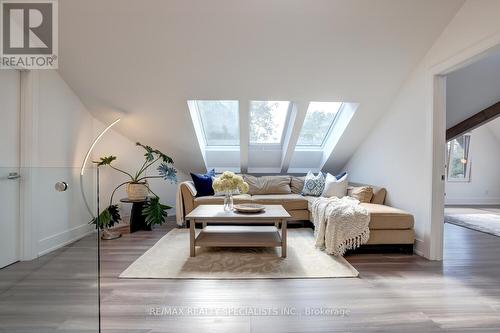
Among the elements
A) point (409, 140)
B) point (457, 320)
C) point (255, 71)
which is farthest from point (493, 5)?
point (457, 320)

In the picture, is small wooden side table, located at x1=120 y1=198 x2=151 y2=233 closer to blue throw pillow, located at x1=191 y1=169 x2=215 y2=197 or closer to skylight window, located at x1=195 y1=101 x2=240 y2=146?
blue throw pillow, located at x1=191 y1=169 x2=215 y2=197

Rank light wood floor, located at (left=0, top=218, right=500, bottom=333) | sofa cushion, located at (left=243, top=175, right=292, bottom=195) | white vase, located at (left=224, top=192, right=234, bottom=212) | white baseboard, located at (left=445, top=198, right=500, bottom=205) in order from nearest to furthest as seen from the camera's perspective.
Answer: light wood floor, located at (left=0, top=218, right=500, bottom=333) → white vase, located at (left=224, top=192, right=234, bottom=212) → sofa cushion, located at (left=243, top=175, right=292, bottom=195) → white baseboard, located at (left=445, top=198, right=500, bottom=205)

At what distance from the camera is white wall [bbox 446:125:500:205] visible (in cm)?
644

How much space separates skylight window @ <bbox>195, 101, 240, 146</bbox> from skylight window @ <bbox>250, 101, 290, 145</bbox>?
0.29 meters

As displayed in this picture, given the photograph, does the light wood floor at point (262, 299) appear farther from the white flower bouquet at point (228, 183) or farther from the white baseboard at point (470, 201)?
the white baseboard at point (470, 201)

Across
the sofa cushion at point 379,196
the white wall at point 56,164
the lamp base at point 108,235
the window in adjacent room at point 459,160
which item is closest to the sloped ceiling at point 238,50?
the white wall at point 56,164

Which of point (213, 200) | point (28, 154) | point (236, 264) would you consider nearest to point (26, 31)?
point (28, 154)

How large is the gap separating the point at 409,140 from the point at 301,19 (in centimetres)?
190

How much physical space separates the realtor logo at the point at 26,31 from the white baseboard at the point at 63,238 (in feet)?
5.70

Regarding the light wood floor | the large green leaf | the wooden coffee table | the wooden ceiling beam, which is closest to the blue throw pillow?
the large green leaf

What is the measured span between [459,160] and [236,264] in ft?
21.9

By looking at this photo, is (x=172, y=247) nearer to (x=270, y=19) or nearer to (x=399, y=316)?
(x=399, y=316)

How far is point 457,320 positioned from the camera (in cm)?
174

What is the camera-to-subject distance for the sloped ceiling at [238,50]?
2.52 m
